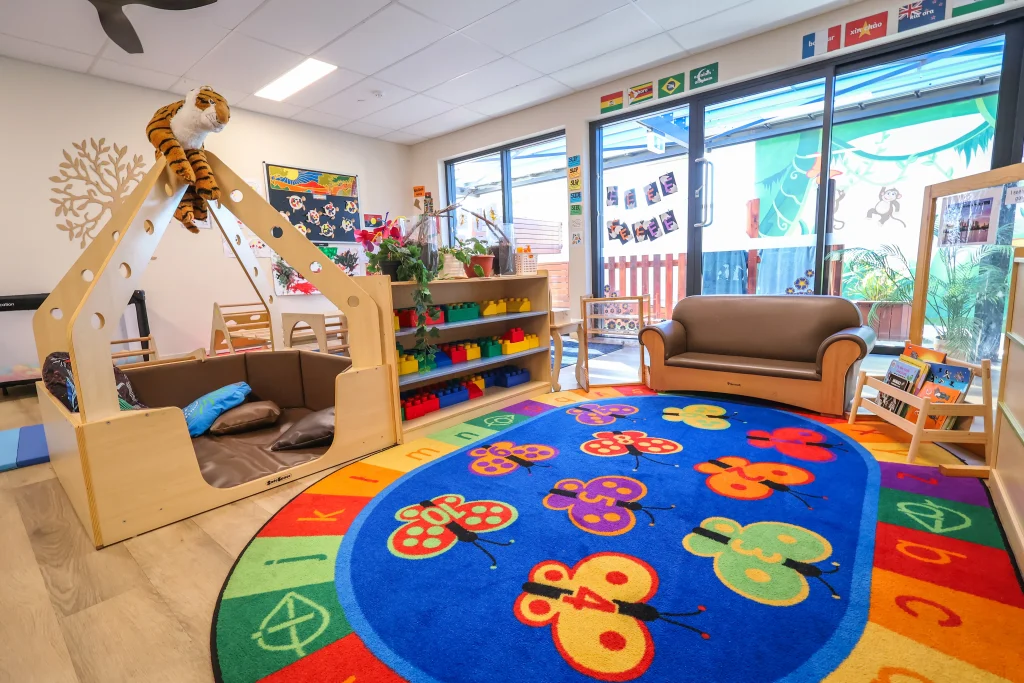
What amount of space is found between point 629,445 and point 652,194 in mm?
3584

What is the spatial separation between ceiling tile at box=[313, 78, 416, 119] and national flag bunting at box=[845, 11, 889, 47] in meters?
3.96

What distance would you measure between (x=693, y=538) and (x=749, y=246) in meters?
3.77

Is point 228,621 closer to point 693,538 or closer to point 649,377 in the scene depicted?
point 693,538

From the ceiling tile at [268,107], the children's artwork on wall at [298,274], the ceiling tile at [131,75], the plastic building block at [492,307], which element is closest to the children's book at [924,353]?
the plastic building block at [492,307]

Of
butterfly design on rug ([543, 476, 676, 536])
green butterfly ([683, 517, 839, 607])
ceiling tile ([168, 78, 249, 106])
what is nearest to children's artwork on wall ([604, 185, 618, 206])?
ceiling tile ([168, 78, 249, 106])

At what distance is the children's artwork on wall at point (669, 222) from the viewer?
518 centimetres

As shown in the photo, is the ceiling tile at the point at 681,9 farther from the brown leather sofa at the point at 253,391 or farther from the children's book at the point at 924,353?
the brown leather sofa at the point at 253,391

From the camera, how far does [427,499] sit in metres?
2.07

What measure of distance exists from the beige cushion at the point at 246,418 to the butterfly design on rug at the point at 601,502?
5.85ft

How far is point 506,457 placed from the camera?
2.51 m

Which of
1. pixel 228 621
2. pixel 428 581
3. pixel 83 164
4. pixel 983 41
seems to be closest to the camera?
pixel 228 621

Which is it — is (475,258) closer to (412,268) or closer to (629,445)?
(412,268)

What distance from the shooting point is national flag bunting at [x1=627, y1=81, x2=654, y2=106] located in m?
4.82

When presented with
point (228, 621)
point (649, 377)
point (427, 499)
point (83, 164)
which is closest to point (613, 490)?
point (427, 499)
